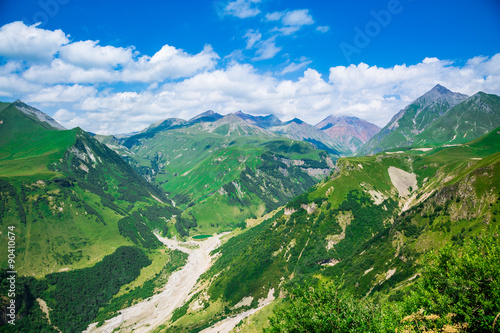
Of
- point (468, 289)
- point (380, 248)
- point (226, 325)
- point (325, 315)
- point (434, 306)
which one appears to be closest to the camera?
point (325, 315)

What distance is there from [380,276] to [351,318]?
94262 mm

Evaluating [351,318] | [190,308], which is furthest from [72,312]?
[351,318]

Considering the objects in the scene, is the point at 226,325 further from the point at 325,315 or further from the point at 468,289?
the point at 468,289

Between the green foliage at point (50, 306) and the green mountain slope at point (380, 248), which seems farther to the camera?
the green foliage at point (50, 306)

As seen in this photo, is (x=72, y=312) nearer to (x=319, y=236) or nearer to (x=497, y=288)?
(x=319, y=236)

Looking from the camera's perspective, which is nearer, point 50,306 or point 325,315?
point 325,315

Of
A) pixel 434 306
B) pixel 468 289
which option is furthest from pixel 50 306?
pixel 468 289

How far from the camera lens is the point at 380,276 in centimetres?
10850

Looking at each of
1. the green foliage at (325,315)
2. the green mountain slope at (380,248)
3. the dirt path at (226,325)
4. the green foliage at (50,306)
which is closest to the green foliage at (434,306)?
the green foliage at (325,315)

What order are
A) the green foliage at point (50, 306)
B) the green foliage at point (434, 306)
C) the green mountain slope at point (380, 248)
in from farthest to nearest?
the green foliage at point (50, 306) < the green mountain slope at point (380, 248) < the green foliage at point (434, 306)

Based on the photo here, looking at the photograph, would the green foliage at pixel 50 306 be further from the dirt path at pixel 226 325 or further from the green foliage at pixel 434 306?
the green foliage at pixel 434 306

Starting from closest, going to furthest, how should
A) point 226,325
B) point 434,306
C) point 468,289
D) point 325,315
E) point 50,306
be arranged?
point 325,315 → point 468,289 → point 434,306 → point 226,325 → point 50,306

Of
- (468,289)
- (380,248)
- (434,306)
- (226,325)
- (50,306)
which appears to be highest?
(50,306)

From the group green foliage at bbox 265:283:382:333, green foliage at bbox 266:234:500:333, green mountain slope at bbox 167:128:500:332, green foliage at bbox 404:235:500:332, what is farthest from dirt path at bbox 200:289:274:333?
green foliage at bbox 404:235:500:332
